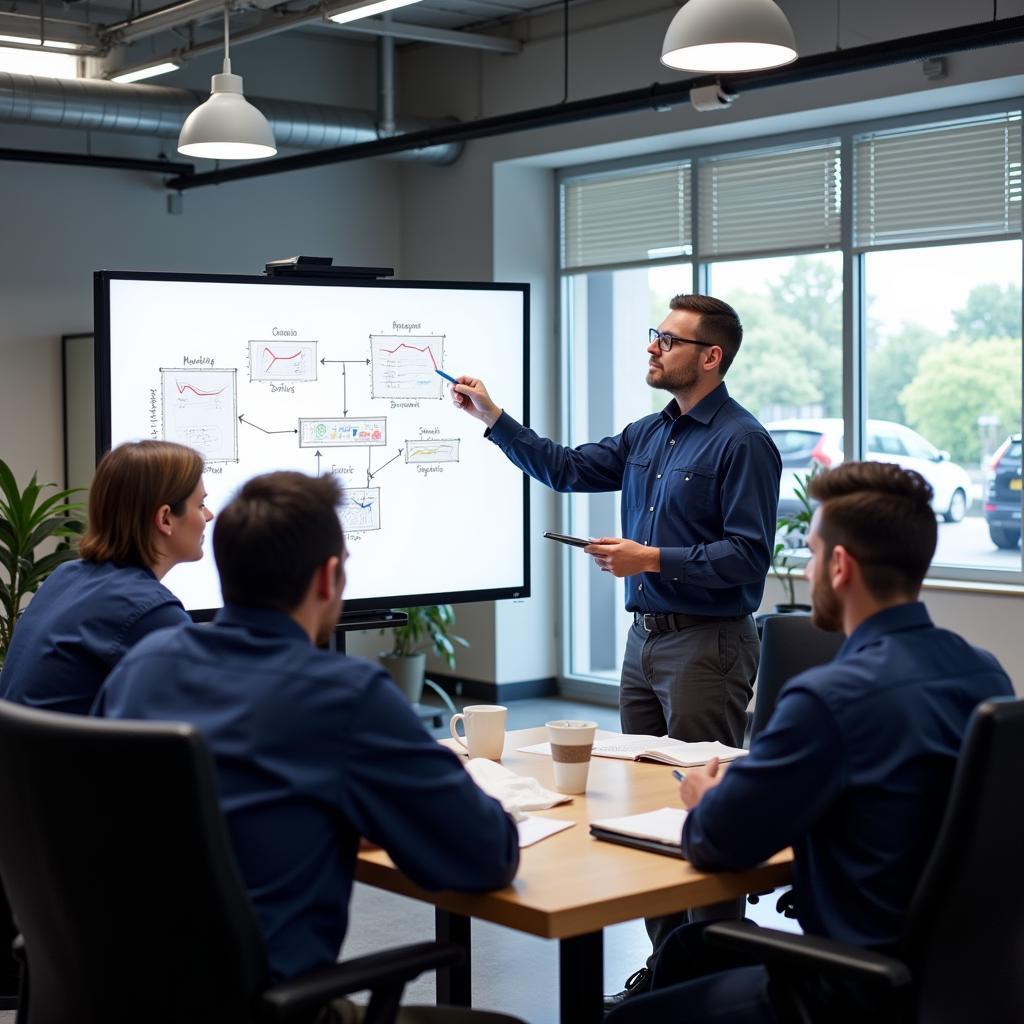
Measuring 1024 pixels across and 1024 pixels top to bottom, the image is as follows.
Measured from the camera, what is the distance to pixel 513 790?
2410mm

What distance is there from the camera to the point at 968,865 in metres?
1.83

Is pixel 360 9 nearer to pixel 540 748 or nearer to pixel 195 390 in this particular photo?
pixel 195 390

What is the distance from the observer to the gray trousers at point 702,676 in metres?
3.41

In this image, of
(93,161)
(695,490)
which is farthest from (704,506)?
(93,161)

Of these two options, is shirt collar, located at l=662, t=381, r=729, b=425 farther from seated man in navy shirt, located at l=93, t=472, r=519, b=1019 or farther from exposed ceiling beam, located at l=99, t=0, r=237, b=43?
exposed ceiling beam, located at l=99, t=0, r=237, b=43

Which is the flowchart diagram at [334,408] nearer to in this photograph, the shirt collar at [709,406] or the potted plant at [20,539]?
the shirt collar at [709,406]

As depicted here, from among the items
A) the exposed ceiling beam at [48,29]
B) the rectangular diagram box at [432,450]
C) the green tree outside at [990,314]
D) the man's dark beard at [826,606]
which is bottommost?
the man's dark beard at [826,606]

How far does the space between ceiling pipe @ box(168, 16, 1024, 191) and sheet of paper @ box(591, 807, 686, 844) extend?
3216 millimetres

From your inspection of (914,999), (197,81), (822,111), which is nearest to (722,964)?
(914,999)

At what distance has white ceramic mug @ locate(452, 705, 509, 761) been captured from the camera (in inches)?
104

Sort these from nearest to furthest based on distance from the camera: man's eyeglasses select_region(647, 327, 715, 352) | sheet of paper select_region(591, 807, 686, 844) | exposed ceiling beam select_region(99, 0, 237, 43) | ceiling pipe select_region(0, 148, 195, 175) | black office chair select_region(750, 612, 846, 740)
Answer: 1. sheet of paper select_region(591, 807, 686, 844)
2. black office chair select_region(750, 612, 846, 740)
3. man's eyeglasses select_region(647, 327, 715, 352)
4. exposed ceiling beam select_region(99, 0, 237, 43)
5. ceiling pipe select_region(0, 148, 195, 175)

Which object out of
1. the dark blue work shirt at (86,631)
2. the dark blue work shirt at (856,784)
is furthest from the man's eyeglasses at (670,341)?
the dark blue work shirt at (856,784)

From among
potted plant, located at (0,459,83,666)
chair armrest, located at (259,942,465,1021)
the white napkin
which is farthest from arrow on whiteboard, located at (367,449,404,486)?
chair armrest, located at (259,942,465,1021)

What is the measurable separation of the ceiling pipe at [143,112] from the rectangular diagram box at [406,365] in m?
2.77
